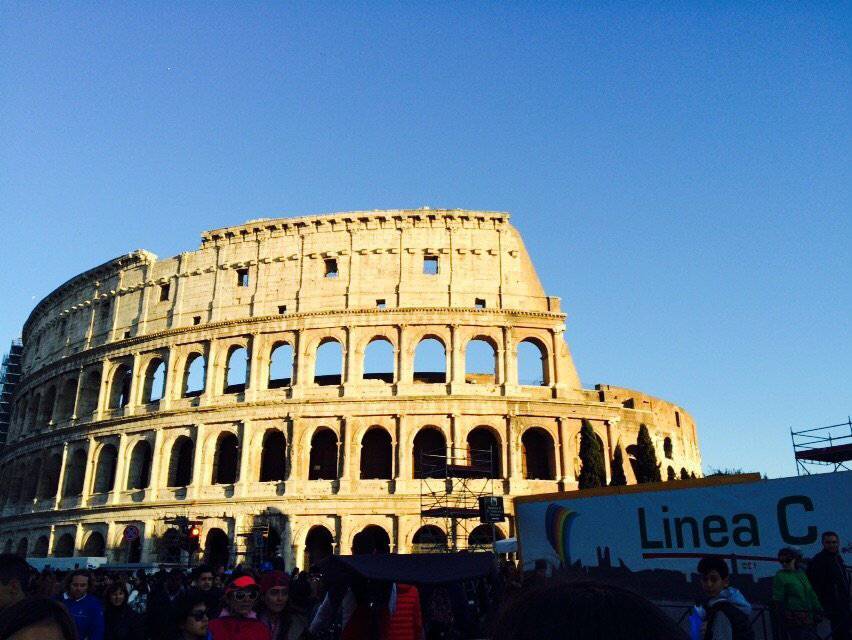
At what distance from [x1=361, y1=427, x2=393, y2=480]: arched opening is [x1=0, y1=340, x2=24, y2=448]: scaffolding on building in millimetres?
30065

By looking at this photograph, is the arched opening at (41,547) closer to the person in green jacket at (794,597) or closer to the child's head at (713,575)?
the person in green jacket at (794,597)

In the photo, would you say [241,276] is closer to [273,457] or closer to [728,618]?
[273,457]

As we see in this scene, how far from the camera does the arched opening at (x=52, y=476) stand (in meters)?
38.1

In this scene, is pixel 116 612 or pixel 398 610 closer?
pixel 398 610

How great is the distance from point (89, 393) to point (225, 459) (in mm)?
10667

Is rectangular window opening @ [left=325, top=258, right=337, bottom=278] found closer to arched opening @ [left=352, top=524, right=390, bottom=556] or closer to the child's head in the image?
arched opening @ [left=352, top=524, right=390, bottom=556]

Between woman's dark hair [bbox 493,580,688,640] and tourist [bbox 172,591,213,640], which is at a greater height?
woman's dark hair [bbox 493,580,688,640]

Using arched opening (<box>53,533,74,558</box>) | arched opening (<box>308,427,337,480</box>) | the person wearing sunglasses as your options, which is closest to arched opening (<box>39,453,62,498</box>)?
arched opening (<box>53,533,74,558</box>)

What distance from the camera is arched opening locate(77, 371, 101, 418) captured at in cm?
3766

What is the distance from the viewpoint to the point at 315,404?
31.0 m

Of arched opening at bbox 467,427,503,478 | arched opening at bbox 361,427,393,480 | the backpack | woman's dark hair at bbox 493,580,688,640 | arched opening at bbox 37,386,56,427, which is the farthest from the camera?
arched opening at bbox 37,386,56,427

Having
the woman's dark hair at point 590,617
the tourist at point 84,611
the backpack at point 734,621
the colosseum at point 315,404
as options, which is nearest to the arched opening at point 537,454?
the colosseum at point 315,404

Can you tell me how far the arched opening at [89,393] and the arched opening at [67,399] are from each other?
1692 mm

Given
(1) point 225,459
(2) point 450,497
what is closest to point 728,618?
(2) point 450,497
